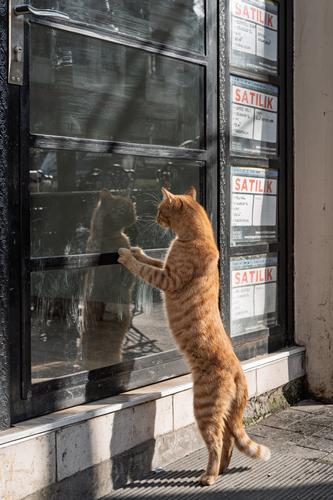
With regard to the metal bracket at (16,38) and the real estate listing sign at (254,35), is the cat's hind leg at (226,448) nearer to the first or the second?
the metal bracket at (16,38)

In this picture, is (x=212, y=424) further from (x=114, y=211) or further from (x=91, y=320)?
(x=114, y=211)

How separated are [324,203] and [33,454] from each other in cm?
302

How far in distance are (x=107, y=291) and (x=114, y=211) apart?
1.56ft

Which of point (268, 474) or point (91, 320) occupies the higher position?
point (91, 320)

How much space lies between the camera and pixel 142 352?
417 cm

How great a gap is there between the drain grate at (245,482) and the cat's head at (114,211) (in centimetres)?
147

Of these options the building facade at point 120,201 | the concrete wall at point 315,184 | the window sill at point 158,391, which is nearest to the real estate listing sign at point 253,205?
the building facade at point 120,201

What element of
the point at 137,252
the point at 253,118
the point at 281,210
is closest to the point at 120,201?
the point at 137,252

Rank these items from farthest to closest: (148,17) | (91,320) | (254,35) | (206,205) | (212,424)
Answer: (254,35) → (206,205) → (148,17) → (91,320) → (212,424)

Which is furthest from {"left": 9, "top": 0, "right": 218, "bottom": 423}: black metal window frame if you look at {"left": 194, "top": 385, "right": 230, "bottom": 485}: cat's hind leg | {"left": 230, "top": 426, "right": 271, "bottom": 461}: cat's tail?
{"left": 230, "top": 426, "right": 271, "bottom": 461}: cat's tail

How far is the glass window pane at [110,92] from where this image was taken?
11.6ft

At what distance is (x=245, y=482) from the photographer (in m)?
3.76

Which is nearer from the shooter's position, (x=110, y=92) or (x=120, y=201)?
(x=110, y=92)

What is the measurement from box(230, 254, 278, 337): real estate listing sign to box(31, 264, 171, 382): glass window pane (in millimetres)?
748
